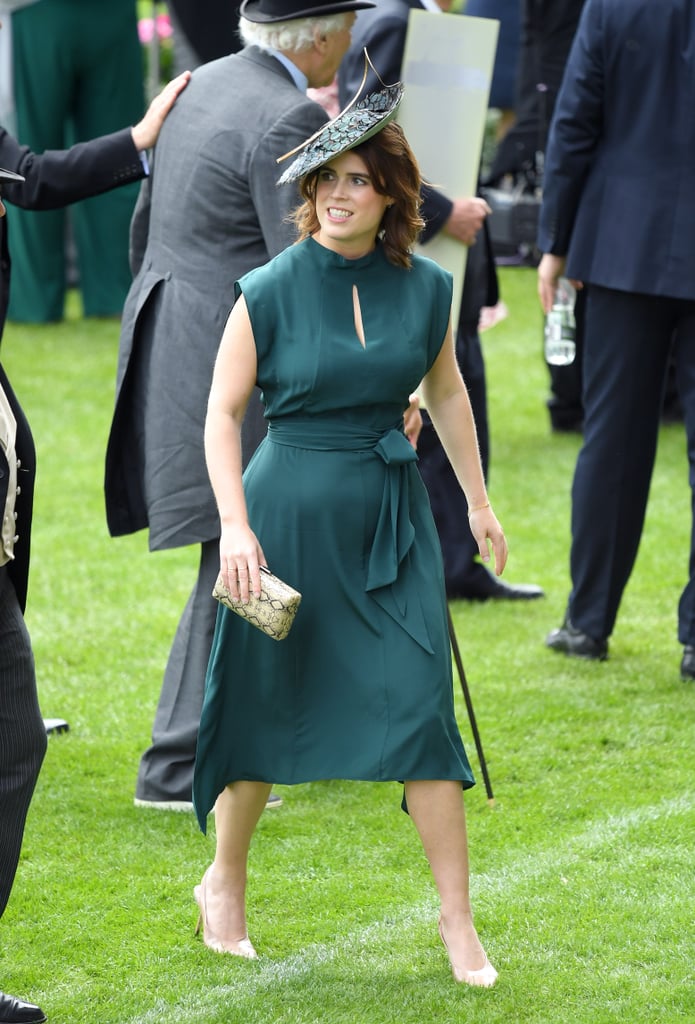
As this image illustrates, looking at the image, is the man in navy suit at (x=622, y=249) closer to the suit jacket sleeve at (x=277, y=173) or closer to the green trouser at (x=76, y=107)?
the suit jacket sleeve at (x=277, y=173)

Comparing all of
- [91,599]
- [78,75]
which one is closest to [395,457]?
[91,599]

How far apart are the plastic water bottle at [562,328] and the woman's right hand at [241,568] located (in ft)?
8.18

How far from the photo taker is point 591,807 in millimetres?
4582

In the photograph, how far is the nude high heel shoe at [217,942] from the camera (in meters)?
3.74

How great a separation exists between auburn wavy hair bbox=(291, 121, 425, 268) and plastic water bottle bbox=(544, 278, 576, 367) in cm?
215

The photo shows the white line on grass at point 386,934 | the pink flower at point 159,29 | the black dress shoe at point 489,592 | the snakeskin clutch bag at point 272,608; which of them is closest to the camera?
the snakeskin clutch bag at point 272,608

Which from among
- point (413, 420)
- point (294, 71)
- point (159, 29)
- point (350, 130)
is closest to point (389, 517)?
point (350, 130)

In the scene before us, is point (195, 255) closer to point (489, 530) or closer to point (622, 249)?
point (489, 530)

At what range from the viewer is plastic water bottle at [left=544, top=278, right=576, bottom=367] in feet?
18.5

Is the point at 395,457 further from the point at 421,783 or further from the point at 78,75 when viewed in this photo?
the point at 78,75

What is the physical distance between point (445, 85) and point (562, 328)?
2.83ft

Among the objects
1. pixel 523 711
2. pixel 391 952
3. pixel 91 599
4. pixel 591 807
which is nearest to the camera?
pixel 391 952

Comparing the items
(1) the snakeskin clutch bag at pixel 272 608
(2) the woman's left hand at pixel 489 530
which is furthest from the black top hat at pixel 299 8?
(1) the snakeskin clutch bag at pixel 272 608

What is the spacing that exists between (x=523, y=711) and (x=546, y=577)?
1647mm
